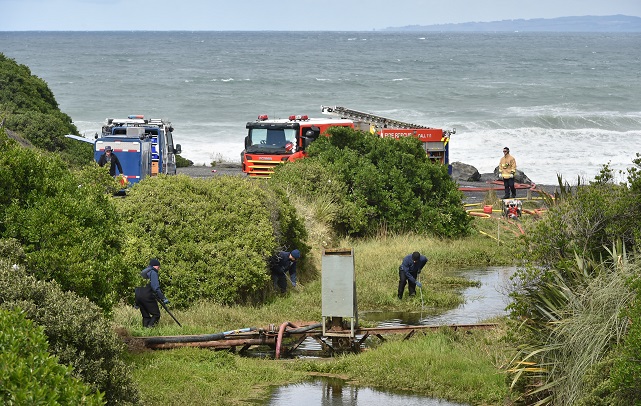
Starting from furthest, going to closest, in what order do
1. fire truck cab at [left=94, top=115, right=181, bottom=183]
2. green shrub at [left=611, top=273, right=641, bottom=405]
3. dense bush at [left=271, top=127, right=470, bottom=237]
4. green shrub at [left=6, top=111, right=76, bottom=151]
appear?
green shrub at [left=6, top=111, right=76, bottom=151], fire truck cab at [left=94, top=115, right=181, bottom=183], dense bush at [left=271, top=127, right=470, bottom=237], green shrub at [left=611, top=273, right=641, bottom=405]

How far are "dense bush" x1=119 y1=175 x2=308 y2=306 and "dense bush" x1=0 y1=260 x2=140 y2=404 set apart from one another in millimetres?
6902

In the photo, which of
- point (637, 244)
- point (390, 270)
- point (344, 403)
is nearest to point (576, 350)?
point (637, 244)

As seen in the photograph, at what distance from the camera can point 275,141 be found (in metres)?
33.7

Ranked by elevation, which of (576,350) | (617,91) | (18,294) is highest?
(617,91)

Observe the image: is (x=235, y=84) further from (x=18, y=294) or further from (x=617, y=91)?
(x=18, y=294)

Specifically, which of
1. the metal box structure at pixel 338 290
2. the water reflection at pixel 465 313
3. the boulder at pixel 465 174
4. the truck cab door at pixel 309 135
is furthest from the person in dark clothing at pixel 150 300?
the boulder at pixel 465 174

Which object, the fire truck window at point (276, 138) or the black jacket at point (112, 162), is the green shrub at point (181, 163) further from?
the black jacket at point (112, 162)

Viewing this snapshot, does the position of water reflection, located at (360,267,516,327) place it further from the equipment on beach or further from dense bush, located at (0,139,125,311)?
the equipment on beach

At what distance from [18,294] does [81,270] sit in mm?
1893

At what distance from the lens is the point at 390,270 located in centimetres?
2128

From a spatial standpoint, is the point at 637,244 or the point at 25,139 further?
the point at 25,139

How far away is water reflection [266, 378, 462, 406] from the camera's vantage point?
1323 centimetres

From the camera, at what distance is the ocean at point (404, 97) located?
56644 mm

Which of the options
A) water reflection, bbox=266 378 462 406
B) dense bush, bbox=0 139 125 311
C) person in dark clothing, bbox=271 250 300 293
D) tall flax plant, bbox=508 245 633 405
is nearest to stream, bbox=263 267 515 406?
water reflection, bbox=266 378 462 406
